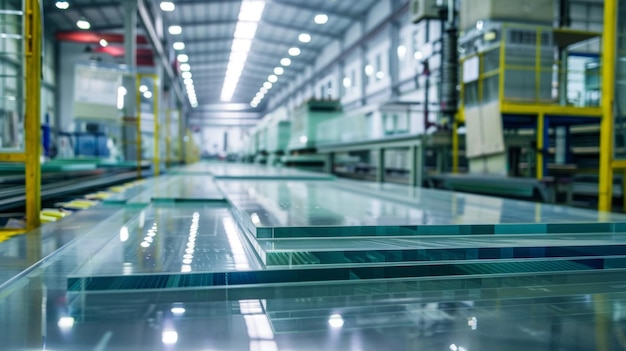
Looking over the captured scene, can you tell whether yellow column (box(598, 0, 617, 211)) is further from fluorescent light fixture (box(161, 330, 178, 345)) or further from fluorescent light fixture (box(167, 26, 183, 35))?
fluorescent light fixture (box(167, 26, 183, 35))

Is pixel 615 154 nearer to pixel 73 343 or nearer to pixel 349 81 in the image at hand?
pixel 73 343

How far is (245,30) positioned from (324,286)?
1799 cm

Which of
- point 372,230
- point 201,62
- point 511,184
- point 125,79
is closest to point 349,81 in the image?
point 201,62

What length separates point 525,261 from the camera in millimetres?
A: 1692

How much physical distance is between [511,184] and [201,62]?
66.5 ft

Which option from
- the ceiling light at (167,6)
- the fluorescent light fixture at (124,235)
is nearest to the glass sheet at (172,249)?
the fluorescent light fixture at (124,235)

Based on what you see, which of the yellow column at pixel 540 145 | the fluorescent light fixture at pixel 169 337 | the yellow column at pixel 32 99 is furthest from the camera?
the yellow column at pixel 540 145

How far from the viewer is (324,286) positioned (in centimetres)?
153

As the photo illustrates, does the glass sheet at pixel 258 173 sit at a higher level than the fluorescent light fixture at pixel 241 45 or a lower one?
lower

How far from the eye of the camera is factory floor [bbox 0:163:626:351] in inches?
44.9

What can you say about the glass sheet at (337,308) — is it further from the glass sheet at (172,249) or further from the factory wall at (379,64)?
the factory wall at (379,64)

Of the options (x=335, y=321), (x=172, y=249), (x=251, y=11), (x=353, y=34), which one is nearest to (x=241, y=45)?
(x=251, y=11)

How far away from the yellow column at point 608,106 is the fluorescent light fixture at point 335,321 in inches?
131

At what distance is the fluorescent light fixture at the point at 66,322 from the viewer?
115 cm
